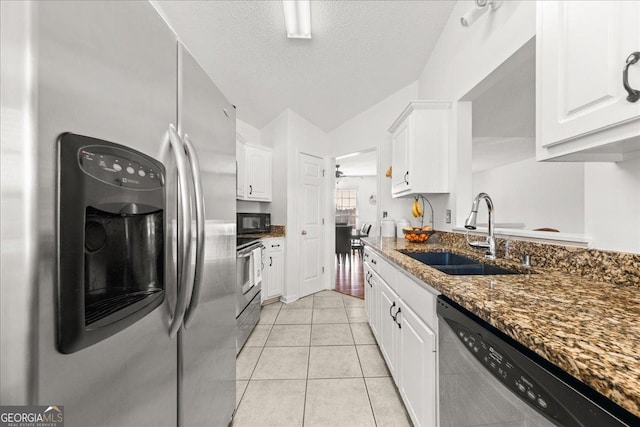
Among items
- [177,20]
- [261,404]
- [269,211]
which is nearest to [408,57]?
[177,20]

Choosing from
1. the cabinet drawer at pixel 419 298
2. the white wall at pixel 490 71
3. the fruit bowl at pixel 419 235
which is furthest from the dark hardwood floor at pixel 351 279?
the cabinet drawer at pixel 419 298

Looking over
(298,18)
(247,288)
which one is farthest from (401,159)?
(247,288)

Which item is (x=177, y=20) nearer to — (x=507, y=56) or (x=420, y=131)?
(x=420, y=131)

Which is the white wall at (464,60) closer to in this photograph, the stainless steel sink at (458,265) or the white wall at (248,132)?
the stainless steel sink at (458,265)

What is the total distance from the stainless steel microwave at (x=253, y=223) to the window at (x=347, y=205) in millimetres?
5744

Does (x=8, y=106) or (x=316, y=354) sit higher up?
(x=8, y=106)

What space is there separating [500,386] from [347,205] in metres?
8.61

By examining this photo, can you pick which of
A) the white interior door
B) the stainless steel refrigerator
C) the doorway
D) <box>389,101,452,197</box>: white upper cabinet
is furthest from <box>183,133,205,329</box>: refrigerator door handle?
the doorway

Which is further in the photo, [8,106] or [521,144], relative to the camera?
[521,144]

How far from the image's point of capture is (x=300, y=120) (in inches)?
146

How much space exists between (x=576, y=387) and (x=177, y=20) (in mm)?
2939

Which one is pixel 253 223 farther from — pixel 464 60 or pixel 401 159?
pixel 464 60

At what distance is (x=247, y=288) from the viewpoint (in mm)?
2365

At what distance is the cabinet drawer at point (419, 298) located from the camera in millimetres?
1049
